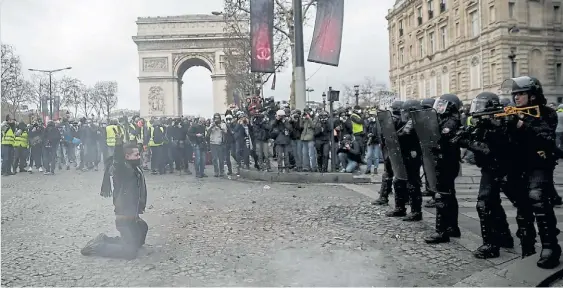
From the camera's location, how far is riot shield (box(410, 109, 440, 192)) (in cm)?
558

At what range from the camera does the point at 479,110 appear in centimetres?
495

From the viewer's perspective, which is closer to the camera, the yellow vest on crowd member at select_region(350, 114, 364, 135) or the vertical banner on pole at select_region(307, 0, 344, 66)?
the yellow vest on crowd member at select_region(350, 114, 364, 135)

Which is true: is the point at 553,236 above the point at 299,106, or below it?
below

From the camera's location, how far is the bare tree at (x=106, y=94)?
71250 mm

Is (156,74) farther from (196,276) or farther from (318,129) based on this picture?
(196,276)

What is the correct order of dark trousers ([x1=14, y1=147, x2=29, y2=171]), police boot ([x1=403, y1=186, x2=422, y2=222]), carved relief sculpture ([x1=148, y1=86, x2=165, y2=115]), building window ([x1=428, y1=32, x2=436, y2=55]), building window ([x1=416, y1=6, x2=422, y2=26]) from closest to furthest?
police boot ([x1=403, y1=186, x2=422, y2=222])
dark trousers ([x1=14, y1=147, x2=29, y2=171])
carved relief sculpture ([x1=148, y1=86, x2=165, y2=115])
building window ([x1=428, y1=32, x2=436, y2=55])
building window ([x1=416, y1=6, x2=422, y2=26])

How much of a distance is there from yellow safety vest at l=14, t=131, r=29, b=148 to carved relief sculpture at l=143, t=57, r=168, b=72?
1472 inches

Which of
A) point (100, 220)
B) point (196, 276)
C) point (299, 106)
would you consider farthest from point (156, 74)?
point (196, 276)

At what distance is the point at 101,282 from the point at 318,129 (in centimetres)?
924

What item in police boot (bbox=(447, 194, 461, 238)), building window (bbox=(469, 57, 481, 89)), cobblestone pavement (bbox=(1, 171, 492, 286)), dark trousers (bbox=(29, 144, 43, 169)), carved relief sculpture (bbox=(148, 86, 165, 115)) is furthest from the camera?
carved relief sculpture (bbox=(148, 86, 165, 115))

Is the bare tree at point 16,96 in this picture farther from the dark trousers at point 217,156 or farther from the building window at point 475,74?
the building window at point 475,74

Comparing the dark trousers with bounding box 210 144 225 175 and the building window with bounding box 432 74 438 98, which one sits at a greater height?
the building window with bounding box 432 74 438 98

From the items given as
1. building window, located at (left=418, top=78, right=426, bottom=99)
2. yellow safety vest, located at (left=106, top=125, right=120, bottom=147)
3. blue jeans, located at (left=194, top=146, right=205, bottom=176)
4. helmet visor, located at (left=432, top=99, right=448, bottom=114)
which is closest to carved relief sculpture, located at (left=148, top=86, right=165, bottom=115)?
building window, located at (left=418, top=78, right=426, bottom=99)

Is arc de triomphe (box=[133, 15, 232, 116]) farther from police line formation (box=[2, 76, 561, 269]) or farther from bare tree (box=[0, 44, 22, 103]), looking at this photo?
police line formation (box=[2, 76, 561, 269])
